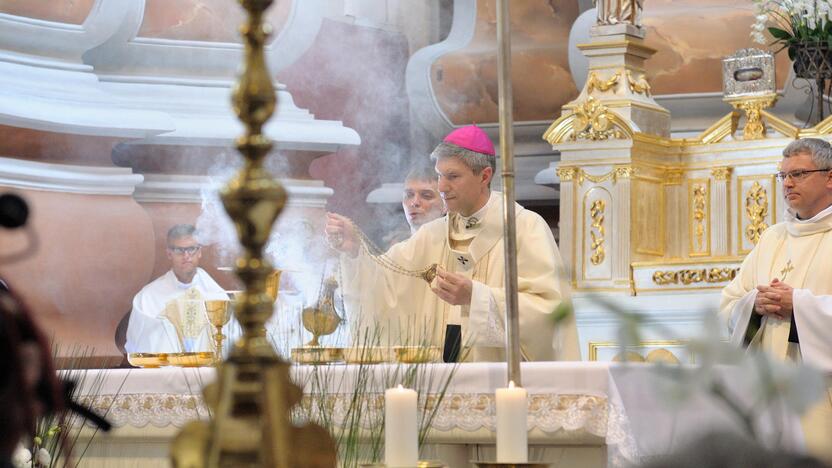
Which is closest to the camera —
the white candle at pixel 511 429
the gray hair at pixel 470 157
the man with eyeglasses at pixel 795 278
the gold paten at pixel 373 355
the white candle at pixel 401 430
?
the white candle at pixel 401 430

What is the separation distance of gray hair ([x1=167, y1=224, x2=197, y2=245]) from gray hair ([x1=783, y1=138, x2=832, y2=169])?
166 inches

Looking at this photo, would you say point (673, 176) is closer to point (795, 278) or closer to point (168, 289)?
point (795, 278)

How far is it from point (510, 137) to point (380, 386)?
171 cm

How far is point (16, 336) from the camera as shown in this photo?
124 centimetres

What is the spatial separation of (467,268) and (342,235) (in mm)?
628

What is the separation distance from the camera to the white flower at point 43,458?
3.46 m

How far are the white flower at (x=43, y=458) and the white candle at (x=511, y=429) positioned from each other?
117cm

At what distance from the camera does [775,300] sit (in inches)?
222

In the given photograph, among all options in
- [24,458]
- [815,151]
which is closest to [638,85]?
[815,151]

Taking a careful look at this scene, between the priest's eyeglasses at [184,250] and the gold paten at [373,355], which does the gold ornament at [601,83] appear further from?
the gold paten at [373,355]

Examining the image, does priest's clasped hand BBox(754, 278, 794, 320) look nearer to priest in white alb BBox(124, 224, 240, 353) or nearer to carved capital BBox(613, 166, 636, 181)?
carved capital BBox(613, 166, 636, 181)

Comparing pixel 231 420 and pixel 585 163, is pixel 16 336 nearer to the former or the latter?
pixel 231 420

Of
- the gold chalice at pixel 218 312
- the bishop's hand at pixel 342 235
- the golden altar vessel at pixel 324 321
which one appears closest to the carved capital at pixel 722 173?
the bishop's hand at pixel 342 235

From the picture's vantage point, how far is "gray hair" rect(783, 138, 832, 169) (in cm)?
610
